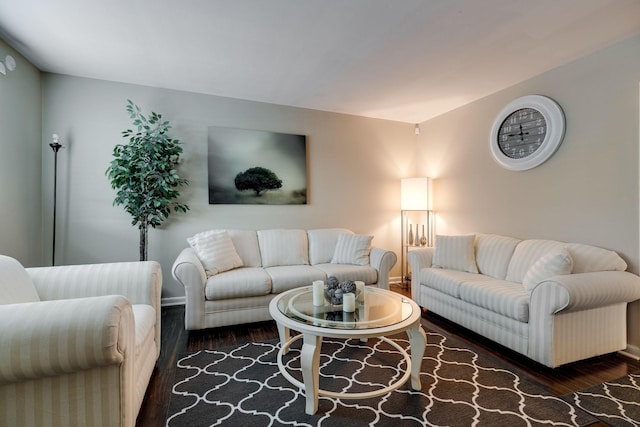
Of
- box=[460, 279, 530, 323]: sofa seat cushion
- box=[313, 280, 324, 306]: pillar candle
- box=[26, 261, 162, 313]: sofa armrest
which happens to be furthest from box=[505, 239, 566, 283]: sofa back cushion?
box=[26, 261, 162, 313]: sofa armrest

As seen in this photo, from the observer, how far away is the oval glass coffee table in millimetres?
1633

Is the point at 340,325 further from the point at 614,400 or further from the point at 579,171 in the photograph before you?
the point at 579,171

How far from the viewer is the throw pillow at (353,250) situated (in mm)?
3463

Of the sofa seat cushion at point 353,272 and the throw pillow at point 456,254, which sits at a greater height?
the throw pillow at point 456,254

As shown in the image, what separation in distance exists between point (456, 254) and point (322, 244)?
4.95ft

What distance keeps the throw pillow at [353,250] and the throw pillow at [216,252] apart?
3.72 ft

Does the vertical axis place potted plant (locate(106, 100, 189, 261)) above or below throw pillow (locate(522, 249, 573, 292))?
above

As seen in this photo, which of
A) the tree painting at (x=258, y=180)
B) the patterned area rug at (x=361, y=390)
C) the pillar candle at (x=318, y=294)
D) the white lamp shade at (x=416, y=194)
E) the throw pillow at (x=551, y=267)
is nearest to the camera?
the patterned area rug at (x=361, y=390)

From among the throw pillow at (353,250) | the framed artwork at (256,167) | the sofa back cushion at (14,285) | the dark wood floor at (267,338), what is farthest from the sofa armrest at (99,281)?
the throw pillow at (353,250)

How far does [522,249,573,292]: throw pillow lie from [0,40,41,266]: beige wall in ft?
13.9

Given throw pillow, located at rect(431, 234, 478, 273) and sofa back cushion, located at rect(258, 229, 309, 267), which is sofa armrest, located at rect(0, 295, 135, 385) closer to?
sofa back cushion, located at rect(258, 229, 309, 267)

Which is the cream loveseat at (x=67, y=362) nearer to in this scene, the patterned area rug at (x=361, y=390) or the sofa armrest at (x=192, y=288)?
the patterned area rug at (x=361, y=390)

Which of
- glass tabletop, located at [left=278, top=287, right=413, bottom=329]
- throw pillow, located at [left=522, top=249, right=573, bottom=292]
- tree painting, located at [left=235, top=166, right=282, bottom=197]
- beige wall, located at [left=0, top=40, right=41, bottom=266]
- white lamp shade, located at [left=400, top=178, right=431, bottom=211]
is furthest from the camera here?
white lamp shade, located at [left=400, top=178, right=431, bottom=211]

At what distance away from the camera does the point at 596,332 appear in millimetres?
2189
